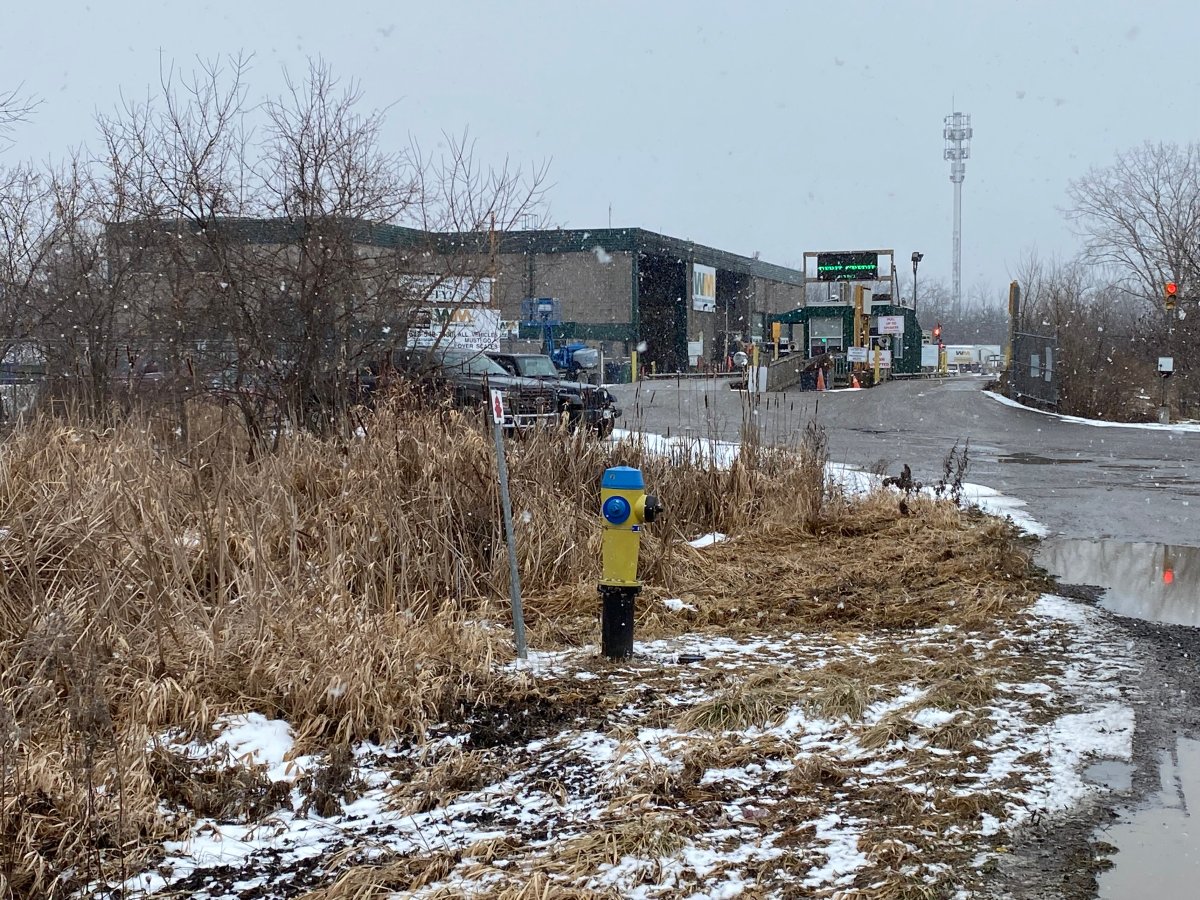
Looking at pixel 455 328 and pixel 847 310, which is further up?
pixel 847 310

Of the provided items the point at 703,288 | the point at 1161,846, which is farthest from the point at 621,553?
the point at 703,288

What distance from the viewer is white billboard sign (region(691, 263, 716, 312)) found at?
6028cm

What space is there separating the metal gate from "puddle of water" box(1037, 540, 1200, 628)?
67.4 feet

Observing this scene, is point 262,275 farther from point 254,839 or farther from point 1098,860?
point 1098,860

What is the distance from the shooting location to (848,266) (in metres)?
46.1

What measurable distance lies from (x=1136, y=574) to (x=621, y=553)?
489cm

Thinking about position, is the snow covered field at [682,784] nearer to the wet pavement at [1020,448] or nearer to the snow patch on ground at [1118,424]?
the wet pavement at [1020,448]

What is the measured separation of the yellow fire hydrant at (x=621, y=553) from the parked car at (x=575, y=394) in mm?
3254

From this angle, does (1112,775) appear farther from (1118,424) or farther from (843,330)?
(843,330)

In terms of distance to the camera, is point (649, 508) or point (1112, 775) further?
point (649, 508)

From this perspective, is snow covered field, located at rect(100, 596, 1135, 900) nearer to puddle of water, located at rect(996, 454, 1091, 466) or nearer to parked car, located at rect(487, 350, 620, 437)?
parked car, located at rect(487, 350, 620, 437)

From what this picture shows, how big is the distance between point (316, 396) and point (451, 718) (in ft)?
22.3

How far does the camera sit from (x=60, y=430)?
7809 mm

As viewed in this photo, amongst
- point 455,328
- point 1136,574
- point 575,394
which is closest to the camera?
point 1136,574
